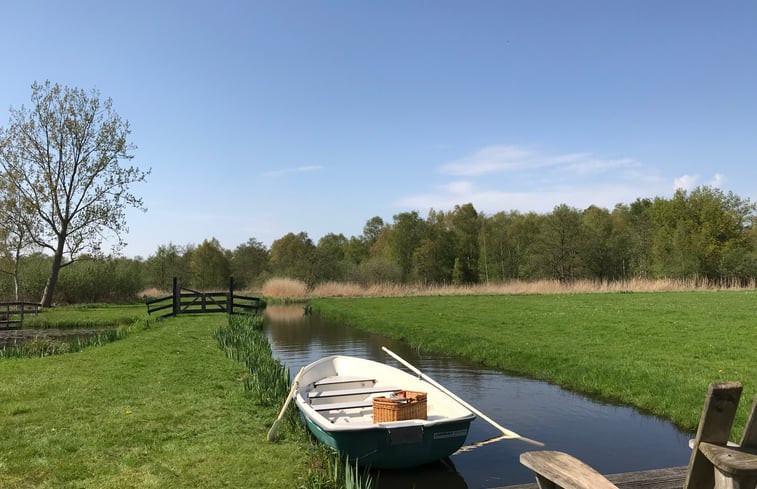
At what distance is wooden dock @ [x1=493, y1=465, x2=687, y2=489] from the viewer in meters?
4.26

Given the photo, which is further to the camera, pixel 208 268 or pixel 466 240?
pixel 208 268

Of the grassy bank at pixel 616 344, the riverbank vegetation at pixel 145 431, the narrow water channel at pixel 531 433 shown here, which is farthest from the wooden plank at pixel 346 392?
the grassy bank at pixel 616 344

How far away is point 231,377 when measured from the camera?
10.7m

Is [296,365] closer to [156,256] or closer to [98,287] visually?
[98,287]

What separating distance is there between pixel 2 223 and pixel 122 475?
3475 cm

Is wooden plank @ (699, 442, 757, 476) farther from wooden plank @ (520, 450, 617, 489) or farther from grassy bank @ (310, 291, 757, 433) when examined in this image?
grassy bank @ (310, 291, 757, 433)

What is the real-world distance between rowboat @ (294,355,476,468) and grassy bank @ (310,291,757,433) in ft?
13.7

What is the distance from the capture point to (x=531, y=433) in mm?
8422

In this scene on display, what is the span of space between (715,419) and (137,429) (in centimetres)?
671

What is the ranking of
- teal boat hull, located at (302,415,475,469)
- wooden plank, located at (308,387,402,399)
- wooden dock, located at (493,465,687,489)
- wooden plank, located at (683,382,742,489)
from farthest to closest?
wooden plank, located at (308,387,402,399), teal boat hull, located at (302,415,475,469), wooden dock, located at (493,465,687,489), wooden plank, located at (683,382,742,489)

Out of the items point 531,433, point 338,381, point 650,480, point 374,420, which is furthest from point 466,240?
point 650,480

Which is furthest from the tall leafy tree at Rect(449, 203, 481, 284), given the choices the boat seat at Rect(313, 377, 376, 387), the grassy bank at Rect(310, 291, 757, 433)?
the boat seat at Rect(313, 377, 376, 387)

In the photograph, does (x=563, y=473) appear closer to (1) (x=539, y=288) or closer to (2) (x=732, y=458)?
(2) (x=732, y=458)

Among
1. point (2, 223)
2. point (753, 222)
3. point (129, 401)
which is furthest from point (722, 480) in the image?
point (753, 222)
